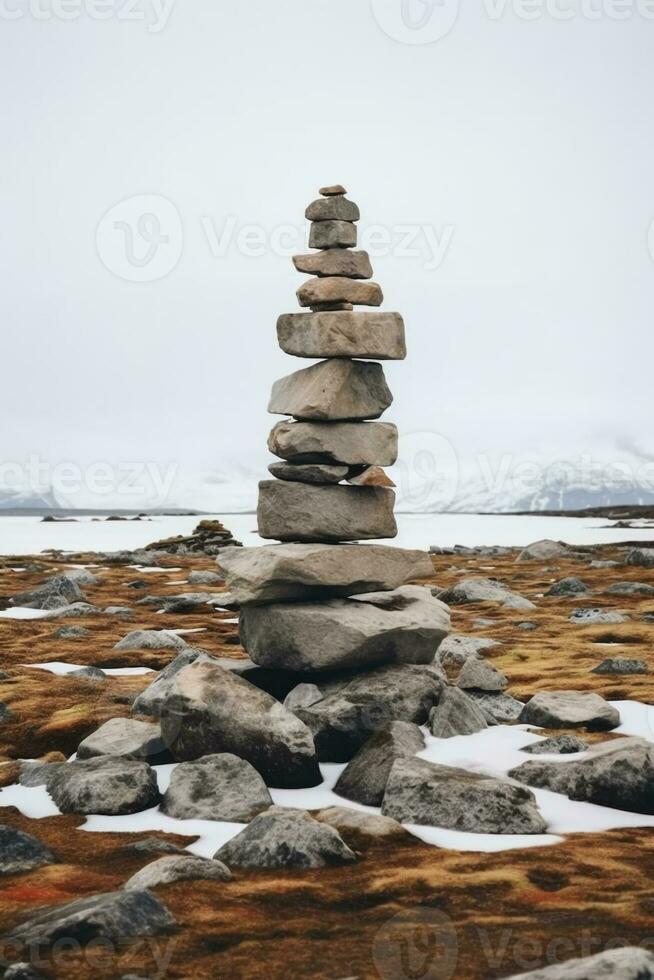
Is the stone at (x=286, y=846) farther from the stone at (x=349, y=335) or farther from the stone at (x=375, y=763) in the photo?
the stone at (x=349, y=335)

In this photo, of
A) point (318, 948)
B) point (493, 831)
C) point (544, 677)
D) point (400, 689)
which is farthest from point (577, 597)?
point (318, 948)

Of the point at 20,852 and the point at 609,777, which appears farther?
the point at 609,777

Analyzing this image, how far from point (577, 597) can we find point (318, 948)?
674 inches

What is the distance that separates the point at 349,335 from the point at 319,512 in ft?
5.90

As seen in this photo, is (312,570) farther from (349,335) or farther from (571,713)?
(571,713)

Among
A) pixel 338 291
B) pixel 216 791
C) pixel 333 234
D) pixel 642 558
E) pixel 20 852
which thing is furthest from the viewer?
pixel 642 558

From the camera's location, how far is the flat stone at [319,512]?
11000mm

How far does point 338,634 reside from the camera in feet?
34.7

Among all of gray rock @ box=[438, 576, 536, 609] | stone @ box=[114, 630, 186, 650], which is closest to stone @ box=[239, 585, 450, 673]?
stone @ box=[114, 630, 186, 650]

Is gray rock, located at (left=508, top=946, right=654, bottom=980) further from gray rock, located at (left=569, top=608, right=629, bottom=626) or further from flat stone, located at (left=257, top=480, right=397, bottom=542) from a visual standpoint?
gray rock, located at (left=569, top=608, right=629, bottom=626)

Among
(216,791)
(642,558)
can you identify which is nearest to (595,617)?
(216,791)

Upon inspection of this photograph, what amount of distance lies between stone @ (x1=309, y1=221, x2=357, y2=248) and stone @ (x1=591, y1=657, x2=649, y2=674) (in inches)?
240

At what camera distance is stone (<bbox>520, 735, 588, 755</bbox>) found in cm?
984

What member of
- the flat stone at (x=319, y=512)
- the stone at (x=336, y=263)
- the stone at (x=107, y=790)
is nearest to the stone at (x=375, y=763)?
the stone at (x=107, y=790)
